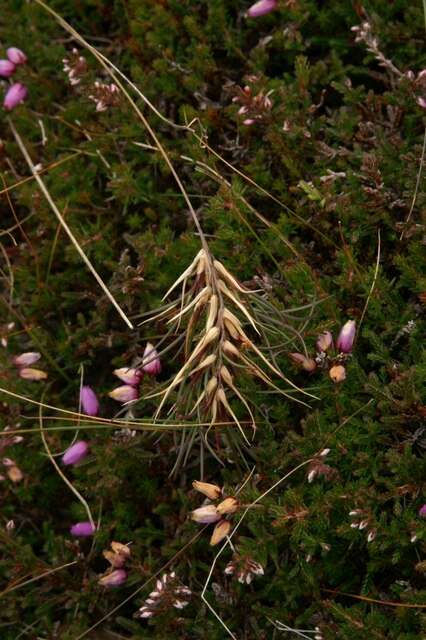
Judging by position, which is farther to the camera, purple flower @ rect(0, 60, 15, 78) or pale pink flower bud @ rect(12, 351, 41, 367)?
purple flower @ rect(0, 60, 15, 78)

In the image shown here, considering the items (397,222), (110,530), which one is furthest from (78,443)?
(397,222)

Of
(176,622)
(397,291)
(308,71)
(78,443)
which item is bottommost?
(176,622)

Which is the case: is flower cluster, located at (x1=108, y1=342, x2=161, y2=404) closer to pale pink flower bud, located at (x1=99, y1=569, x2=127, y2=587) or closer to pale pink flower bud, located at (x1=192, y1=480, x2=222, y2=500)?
pale pink flower bud, located at (x1=192, y1=480, x2=222, y2=500)

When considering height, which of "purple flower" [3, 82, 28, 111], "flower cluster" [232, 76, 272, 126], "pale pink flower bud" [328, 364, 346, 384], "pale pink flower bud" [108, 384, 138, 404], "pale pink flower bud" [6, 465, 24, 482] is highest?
"purple flower" [3, 82, 28, 111]

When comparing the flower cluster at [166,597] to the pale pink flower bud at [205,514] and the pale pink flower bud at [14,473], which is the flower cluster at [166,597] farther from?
the pale pink flower bud at [14,473]

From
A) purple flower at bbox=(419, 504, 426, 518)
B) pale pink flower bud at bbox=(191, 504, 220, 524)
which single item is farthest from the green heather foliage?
pale pink flower bud at bbox=(191, 504, 220, 524)

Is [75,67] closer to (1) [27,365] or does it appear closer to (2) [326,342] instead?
(1) [27,365]

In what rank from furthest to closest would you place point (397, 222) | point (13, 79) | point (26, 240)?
point (13, 79) < point (26, 240) < point (397, 222)

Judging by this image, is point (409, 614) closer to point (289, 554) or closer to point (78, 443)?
point (289, 554)
